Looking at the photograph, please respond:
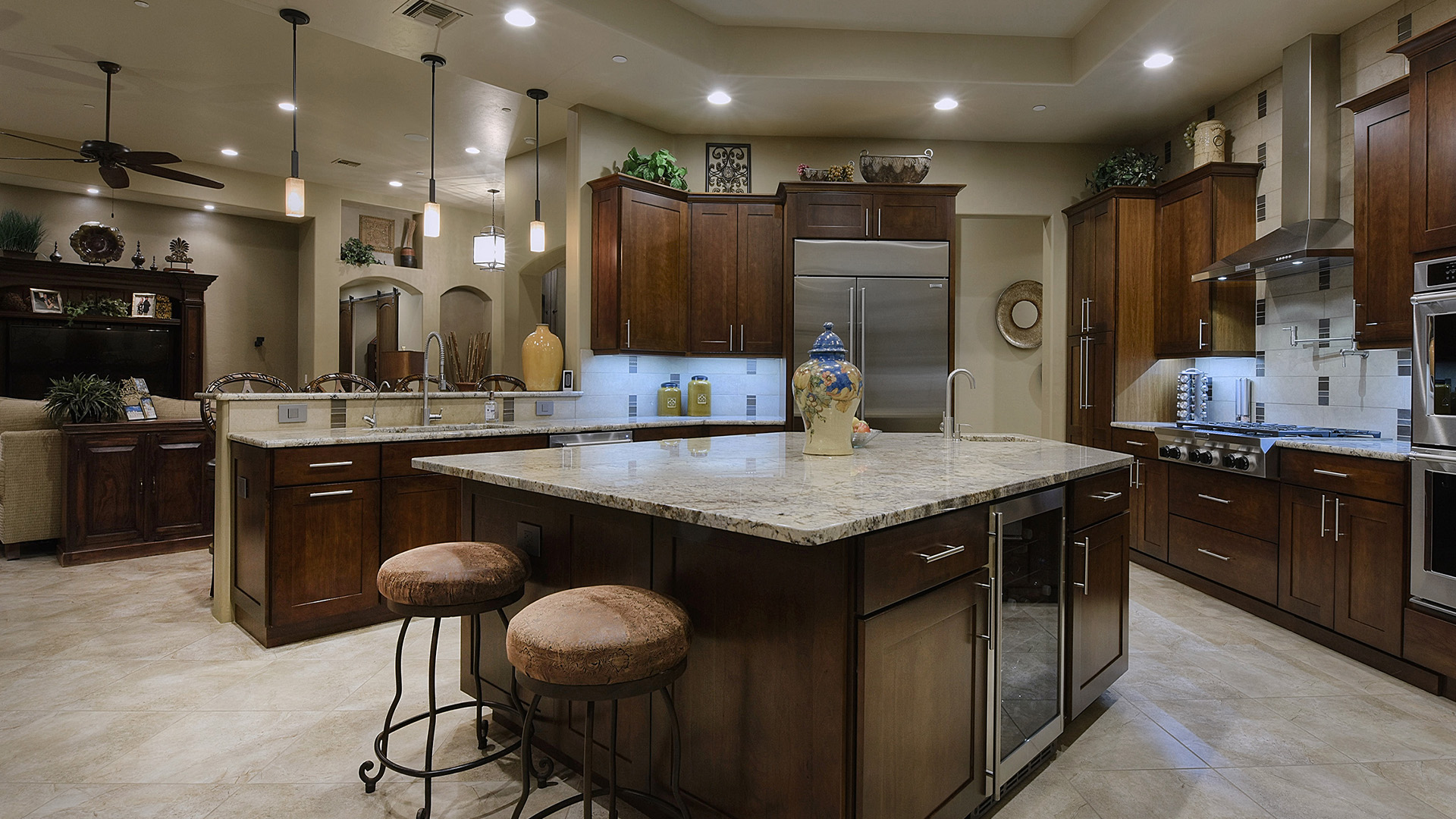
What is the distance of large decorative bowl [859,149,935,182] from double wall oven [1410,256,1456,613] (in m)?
2.91

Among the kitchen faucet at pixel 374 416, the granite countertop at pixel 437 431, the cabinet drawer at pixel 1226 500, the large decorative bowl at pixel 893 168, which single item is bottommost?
the cabinet drawer at pixel 1226 500

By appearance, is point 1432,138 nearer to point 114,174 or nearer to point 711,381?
point 711,381

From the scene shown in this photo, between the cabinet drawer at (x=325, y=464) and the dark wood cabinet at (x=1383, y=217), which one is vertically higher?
the dark wood cabinet at (x=1383, y=217)

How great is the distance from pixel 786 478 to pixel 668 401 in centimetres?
369

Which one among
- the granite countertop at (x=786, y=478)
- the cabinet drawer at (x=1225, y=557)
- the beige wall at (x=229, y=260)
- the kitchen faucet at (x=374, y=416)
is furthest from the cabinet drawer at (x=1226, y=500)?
the beige wall at (x=229, y=260)

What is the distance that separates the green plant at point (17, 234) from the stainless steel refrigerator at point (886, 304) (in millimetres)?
6509

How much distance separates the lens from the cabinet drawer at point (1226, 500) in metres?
3.50

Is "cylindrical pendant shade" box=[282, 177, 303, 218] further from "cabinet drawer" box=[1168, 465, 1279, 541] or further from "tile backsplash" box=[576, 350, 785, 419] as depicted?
"cabinet drawer" box=[1168, 465, 1279, 541]

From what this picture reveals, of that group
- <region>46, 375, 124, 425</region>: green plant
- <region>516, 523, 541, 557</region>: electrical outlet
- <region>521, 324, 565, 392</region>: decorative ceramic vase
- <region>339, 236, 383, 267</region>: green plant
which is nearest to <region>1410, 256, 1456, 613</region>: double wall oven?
<region>516, 523, 541, 557</region>: electrical outlet

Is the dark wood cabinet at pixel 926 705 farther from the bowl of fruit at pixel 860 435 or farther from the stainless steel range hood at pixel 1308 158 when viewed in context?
the stainless steel range hood at pixel 1308 158

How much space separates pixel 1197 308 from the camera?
455cm

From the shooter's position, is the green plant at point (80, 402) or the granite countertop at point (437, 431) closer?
the granite countertop at point (437, 431)

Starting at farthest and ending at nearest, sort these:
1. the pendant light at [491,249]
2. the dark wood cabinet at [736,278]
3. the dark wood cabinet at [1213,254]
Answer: the pendant light at [491,249]
the dark wood cabinet at [736,278]
the dark wood cabinet at [1213,254]

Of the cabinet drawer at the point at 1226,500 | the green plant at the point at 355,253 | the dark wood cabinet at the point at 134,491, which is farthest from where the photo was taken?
the green plant at the point at 355,253
